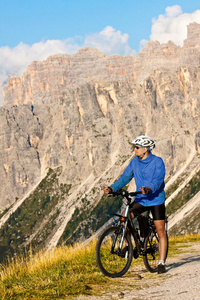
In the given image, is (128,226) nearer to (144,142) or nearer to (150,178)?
(150,178)

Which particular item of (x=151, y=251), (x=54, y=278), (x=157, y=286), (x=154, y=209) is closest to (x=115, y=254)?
(x=151, y=251)

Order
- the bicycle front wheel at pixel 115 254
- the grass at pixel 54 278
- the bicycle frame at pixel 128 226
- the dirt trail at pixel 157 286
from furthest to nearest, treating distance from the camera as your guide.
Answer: the bicycle frame at pixel 128 226 → the bicycle front wheel at pixel 115 254 → the grass at pixel 54 278 → the dirt trail at pixel 157 286

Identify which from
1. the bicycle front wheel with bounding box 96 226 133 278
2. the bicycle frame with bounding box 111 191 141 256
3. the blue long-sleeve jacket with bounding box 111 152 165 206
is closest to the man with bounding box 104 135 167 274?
the blue long-sleeve jacket with bounding box 111 152 165 206

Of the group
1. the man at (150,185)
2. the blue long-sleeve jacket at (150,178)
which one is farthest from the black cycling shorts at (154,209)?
the blue long-sleeve jacket at (150,178)

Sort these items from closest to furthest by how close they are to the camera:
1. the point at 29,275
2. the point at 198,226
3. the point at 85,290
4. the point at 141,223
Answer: the point at 85,290, the point at 29,275, the point at 141,223, the point at 198,226

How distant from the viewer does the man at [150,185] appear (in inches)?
422

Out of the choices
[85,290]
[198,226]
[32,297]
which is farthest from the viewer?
[198,226]

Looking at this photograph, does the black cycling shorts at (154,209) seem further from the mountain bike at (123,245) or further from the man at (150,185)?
the mountain bike at (123,245)

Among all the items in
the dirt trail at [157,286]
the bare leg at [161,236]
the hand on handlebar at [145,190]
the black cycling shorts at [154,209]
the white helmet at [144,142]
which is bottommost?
the dirt trail at [157,286]

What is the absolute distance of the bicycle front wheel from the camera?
33.3ft

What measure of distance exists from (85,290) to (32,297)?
1.24 metres

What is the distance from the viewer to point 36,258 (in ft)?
40.3

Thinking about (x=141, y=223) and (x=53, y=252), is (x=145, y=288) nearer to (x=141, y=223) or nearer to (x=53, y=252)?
(x=141, y=223)

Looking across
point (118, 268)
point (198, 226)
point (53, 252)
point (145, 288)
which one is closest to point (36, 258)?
point (53, 252)
